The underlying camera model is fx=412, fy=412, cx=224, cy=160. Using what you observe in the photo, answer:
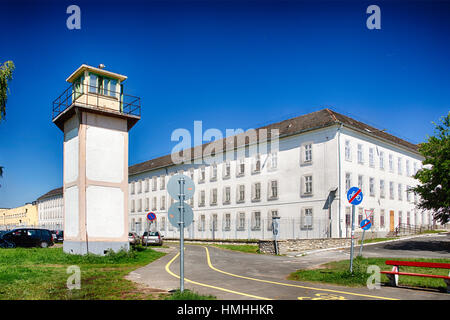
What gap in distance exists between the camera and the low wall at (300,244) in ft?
92.2

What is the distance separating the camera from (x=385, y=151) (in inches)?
1661

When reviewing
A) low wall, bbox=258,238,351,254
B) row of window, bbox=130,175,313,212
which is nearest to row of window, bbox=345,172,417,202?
row of window, bbox=130,175,313,212

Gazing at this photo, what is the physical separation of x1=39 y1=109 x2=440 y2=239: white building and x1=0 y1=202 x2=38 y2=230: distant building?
70334 millimetres

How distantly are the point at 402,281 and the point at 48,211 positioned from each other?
317 feet

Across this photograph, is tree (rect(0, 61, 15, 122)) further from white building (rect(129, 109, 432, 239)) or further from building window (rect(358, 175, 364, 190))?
building window (rect(358, 175, 364, 190))

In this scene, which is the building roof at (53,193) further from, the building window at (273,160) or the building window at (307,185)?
the building window at (307,185)

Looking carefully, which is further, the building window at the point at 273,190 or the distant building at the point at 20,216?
the distant building at the point at 20,216

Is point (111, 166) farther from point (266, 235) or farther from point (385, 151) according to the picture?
point (385, 151)

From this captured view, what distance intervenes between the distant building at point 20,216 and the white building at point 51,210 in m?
4.16

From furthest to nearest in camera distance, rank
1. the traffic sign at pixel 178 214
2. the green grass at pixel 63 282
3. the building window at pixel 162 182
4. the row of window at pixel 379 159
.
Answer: the building window at pixel 162 182 → the row of window at pixel 379 159 → the green grass at pixel 63 282 → the traffic sign at pixel 178 214

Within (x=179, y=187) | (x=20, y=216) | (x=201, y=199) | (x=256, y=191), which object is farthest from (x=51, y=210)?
(x=179, y=187)

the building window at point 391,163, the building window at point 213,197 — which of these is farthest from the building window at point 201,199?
the building window at point 391,163

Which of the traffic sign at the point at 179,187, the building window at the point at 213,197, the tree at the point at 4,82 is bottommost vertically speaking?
the building window at the point at 213,197
